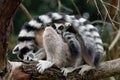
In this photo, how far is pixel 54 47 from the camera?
6039 millimetres

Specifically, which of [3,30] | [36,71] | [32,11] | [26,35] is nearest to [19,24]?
[32,11]

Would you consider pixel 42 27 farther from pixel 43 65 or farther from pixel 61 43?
pixel 43 65

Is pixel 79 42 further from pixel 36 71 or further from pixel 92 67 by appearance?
pixel 36 71

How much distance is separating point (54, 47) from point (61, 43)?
13 cm

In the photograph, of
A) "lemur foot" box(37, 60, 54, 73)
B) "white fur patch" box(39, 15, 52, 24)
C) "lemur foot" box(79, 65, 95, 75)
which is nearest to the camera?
"lemur foot" box(37, 60, 54, 73)

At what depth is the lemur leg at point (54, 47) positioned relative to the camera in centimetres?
597

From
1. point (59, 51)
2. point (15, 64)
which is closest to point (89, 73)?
point (59, 51)

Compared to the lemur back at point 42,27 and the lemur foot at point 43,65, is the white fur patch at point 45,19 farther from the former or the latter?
the lemur foot at point 43,65

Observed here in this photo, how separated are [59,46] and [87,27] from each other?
1.61ft

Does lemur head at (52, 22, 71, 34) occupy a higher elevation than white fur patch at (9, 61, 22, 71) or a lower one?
Answer: higher

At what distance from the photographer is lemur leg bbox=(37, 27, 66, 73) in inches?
235

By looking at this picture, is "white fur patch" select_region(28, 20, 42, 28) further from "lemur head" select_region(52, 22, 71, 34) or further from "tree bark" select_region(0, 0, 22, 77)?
"tree bark" select_region(0, 0, 22, 77)

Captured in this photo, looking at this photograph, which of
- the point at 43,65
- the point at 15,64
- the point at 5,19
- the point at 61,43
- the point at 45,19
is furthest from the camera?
the point at 45,19

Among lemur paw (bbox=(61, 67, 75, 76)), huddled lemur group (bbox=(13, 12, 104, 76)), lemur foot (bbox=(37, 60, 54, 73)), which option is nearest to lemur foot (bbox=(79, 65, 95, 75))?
huddled lemur group (bbox=(13, 12, 104, 76))
